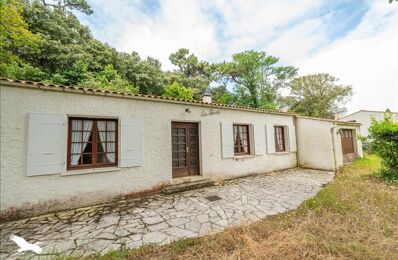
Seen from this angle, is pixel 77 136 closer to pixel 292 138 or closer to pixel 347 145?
pixel 292 138

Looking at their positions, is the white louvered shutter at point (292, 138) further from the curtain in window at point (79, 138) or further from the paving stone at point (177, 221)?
the curtain in window at point (79, 138)

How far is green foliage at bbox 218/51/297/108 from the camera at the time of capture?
21.1 metres

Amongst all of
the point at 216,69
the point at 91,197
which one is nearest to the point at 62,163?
the point at 91,197

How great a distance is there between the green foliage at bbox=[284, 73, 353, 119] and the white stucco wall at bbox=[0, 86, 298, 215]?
73.8 ft

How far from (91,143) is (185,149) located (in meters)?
3.28

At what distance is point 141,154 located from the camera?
5930mm

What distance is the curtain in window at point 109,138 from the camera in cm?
→ 557

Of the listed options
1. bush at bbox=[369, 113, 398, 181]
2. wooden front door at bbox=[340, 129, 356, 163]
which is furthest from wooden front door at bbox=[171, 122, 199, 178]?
wooden front door at bbox=[340, 129, 356, 163]

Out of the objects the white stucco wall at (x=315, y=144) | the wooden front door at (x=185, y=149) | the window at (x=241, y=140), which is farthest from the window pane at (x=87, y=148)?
the white stucco wall at (x=315, y=144)

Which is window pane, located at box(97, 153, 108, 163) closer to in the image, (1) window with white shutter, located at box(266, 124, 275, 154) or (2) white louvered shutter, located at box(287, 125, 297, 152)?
(1) window with white shutter, located at box(266, 124, 275, 154)

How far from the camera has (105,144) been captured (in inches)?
221

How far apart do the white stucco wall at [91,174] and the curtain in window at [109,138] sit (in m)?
0.36

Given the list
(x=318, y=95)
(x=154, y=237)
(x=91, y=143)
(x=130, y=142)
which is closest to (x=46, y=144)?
(x=91, y=143)

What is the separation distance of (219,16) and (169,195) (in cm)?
1006
